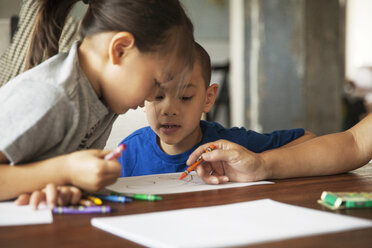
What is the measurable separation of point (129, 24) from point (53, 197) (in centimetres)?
41

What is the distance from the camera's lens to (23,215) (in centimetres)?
66

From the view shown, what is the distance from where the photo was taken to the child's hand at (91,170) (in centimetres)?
73

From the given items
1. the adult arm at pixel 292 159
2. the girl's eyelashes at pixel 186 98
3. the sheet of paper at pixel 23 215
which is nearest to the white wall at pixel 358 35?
the girl's eyelashes at pixel 186 98

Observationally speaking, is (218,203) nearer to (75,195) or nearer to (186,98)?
(75,195)

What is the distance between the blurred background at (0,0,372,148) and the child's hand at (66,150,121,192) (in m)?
4.47

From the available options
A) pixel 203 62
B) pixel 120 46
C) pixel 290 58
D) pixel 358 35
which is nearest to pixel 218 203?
pixel 120 46

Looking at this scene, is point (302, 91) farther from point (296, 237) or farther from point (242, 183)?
point (296, 237)

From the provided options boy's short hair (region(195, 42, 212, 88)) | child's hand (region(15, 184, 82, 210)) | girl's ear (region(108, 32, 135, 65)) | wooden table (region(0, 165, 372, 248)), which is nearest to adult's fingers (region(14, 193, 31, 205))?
child's hand (region(15, 184, 82, 210))

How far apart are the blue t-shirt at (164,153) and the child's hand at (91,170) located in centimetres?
70

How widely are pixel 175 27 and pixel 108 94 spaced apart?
214 mm

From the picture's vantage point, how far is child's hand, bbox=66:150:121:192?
0.73 metres

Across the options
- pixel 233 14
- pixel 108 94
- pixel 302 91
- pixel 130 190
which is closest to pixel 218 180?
pixel 130 190

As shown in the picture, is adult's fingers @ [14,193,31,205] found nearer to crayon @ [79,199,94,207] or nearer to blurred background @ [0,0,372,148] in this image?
crayon @ [79,199,94,207]

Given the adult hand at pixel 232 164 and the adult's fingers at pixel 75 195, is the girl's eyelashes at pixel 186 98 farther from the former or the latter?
the adult's fingers at pixel 75 195
